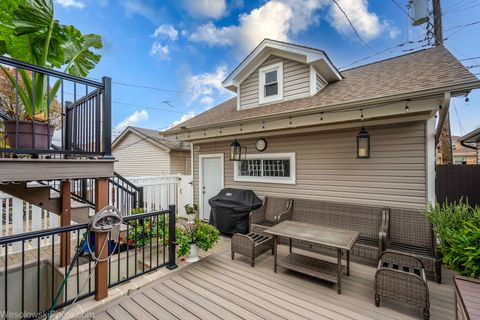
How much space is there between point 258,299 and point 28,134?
320 centimetres

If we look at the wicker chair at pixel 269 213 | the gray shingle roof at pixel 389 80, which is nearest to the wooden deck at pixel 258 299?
the wicker chair at pixel 269 213

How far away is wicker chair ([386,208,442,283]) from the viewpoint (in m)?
2.98

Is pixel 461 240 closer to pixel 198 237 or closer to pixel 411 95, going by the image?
pixel 411 95

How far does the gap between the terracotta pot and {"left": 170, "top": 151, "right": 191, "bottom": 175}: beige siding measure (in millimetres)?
8279

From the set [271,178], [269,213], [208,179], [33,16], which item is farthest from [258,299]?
[33,16]

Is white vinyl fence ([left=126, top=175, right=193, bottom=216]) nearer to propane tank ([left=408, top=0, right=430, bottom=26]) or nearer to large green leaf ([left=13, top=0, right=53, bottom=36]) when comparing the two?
large green leaf ([left=13, top=0, right=53, bottom=36])

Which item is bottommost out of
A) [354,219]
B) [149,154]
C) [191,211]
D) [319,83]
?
[191,211]

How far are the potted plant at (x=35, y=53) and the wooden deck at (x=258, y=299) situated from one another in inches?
83.9

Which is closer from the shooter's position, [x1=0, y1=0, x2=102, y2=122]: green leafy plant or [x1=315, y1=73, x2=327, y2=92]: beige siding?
[x1=0, y1=0, x2=102, y2=122]: green leafy plant

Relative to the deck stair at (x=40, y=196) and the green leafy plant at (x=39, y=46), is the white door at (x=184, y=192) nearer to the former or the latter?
the deck stair at (x=40, y=196)

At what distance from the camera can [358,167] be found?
4223 mm

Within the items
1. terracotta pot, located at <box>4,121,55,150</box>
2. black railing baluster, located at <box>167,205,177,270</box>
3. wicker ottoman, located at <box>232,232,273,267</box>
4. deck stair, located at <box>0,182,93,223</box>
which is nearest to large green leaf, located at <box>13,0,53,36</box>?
terracotta pot, located at <box>4,121,55,150</box>

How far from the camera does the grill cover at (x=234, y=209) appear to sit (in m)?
4.78

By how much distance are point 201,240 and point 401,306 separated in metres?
2.87
